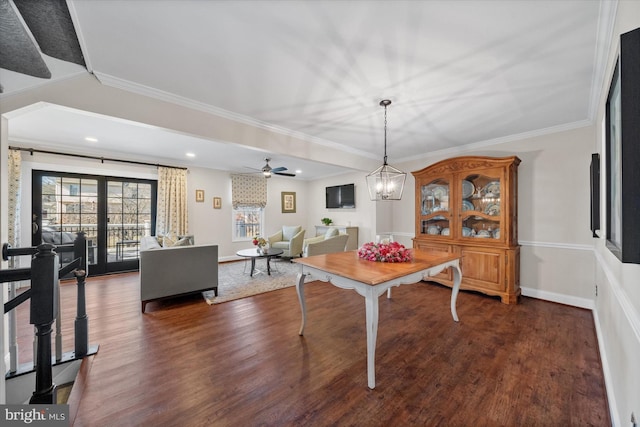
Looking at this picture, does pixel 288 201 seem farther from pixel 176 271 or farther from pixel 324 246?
pixel 176 271

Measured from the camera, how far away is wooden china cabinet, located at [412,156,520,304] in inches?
130

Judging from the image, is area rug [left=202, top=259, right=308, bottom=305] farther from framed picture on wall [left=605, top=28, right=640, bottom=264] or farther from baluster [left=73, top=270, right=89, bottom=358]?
framed picture on wall [left=605, top=28, right=640, bottom=264]

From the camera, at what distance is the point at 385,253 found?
7.73 ft

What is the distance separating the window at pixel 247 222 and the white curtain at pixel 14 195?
12.0ft

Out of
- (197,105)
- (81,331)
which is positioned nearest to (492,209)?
(197,105)

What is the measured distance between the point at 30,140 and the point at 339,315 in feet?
18.6

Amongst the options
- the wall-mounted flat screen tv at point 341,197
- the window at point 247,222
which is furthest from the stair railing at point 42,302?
the wall-mounted flat screen tv at point 341,197

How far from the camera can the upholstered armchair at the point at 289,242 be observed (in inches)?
226

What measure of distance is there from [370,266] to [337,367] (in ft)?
2.77

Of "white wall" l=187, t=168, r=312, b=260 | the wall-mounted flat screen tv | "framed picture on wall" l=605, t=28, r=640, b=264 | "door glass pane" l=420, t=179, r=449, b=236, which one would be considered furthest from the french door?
"framed picture on wall" l=605, t=28, r=640, b=264

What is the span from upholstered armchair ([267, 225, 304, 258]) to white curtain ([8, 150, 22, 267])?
411 centimetres

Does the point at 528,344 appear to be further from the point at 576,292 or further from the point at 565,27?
the point at 565,27

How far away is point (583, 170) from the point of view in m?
3.06

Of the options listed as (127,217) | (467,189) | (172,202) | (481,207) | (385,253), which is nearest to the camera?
(385,253)
